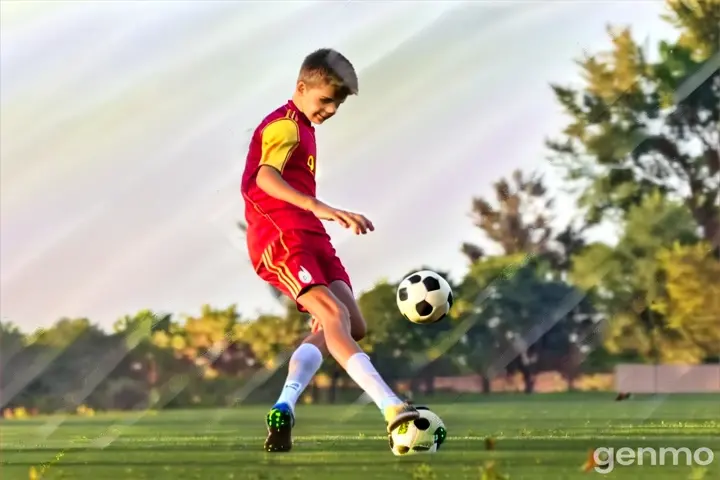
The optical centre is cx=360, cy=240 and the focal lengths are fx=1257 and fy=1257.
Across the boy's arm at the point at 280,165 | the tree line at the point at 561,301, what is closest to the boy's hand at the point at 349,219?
the boy's arm at the point at 280,165

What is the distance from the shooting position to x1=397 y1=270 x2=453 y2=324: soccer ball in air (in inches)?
269

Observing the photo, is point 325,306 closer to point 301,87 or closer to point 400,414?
point 400,414

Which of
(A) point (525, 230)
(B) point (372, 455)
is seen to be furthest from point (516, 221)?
(B) point (372, 455)

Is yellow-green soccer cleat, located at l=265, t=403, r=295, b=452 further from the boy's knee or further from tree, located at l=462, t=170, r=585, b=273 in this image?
tree, located at l=462, t=170, r=585, b=273

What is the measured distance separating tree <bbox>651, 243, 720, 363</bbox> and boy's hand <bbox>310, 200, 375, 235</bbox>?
25573 millimetres

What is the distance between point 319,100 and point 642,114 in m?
31.4

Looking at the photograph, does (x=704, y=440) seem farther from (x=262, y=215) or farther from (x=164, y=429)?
(x=164, y=429)

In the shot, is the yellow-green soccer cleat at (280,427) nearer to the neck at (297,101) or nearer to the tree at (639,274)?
the neck at (297,101)

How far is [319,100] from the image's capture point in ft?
20.1

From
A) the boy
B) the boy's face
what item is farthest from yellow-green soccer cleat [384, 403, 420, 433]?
the boy's face

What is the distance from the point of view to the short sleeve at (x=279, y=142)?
613 centimetres

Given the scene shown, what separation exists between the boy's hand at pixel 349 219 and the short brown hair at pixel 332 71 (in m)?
0.74

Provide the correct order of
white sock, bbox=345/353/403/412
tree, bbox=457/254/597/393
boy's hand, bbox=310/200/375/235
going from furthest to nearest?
tree, bbox=457/254/597/393 → white sock, bbox=345/353/403/412 → boy's hand, bbox=310/200/375/235

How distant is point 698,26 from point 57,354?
19.7m
